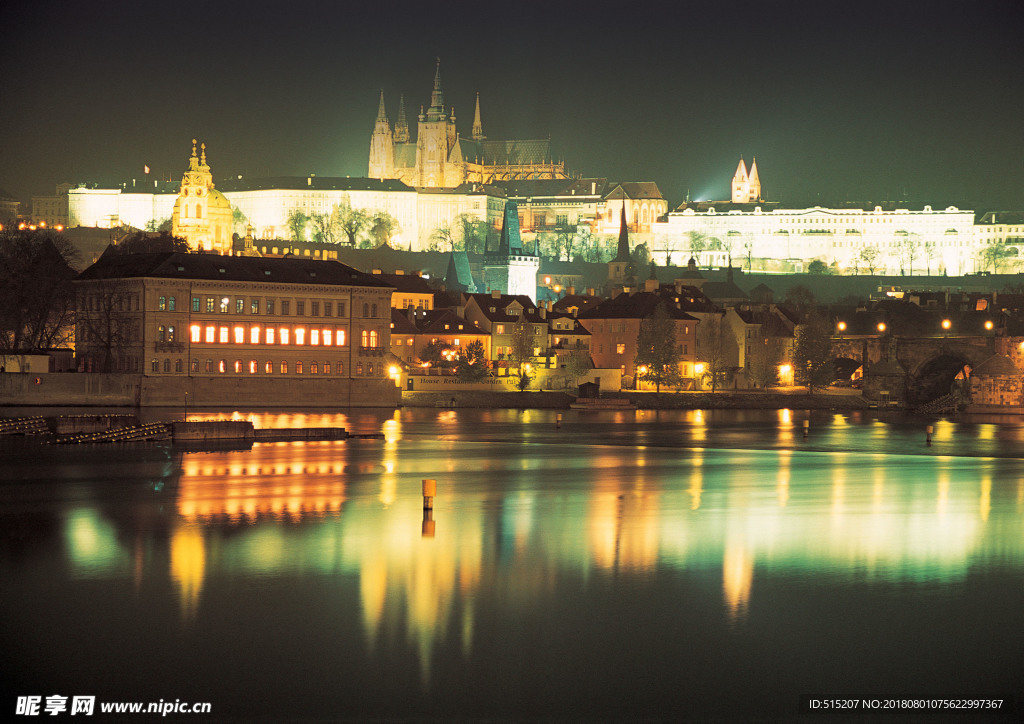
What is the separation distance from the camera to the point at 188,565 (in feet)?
66.3

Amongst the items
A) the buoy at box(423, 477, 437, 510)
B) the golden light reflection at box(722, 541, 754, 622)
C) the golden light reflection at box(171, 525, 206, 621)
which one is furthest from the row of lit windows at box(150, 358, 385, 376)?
the golden light reflection at box(722, 541, 754, 622)

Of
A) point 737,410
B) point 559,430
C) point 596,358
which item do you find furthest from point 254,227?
point 559,430

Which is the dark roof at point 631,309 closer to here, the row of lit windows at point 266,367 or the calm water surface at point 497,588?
the row of lit windows at point 266,367

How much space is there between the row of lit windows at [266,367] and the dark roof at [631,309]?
21286 millimetres

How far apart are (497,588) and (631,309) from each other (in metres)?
59.7

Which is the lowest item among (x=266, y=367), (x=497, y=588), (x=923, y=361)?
(x=497, y=588)

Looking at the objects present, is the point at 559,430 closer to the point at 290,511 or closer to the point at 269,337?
the point at 269,337

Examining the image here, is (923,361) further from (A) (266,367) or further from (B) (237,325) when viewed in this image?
(B) (237,325)

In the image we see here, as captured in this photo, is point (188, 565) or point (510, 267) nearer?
point (188, 565)

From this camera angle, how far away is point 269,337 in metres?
58.6

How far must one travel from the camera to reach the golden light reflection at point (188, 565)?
Result: 58.4ft

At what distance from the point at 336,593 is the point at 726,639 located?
5352 millimetres

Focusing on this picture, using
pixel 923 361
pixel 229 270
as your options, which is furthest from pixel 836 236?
pixel 229 270

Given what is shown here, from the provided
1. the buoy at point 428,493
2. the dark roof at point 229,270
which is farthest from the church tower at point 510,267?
the buoy at point 428,493
